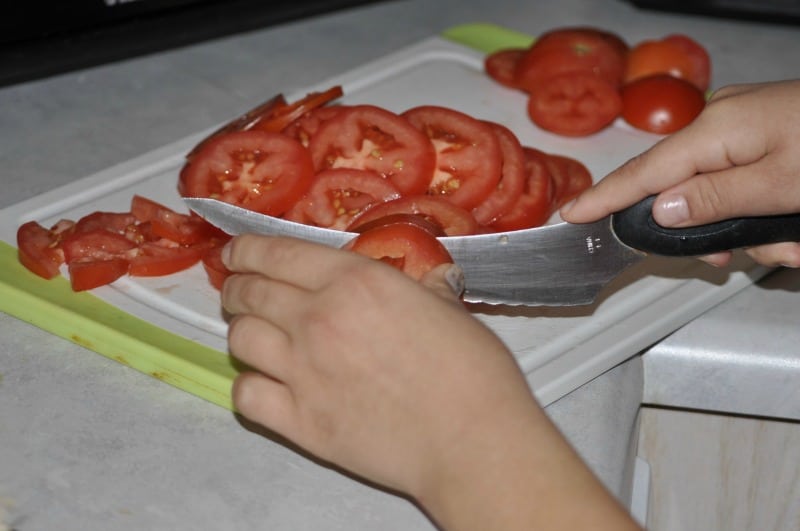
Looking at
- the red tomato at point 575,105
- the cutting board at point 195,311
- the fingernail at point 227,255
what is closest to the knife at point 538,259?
the cutting board at point 195,311

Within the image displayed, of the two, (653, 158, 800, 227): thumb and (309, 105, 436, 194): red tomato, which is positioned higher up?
(653, 158, 800, 227): thumb

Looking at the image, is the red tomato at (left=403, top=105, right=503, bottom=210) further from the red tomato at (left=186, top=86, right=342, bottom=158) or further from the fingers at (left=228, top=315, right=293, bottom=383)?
the fingers at (left=228, top=315, right=293, bottom=383)

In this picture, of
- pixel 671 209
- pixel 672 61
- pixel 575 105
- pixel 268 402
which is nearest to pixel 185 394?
pixel 268 402

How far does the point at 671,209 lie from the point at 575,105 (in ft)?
1.52

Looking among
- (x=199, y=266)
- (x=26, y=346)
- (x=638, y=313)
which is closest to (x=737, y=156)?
(x=638, y=313)

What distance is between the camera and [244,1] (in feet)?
5.56

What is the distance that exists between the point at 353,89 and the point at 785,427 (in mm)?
751

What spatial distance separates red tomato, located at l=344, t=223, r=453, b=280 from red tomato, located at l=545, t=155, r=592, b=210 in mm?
316

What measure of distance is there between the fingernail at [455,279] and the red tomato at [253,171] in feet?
1.03

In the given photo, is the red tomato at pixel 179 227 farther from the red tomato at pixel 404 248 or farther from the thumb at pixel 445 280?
the thumb at pixel 445 280

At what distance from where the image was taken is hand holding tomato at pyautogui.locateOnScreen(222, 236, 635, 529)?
814 mm

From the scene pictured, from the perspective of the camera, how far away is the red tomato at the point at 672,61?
1.60m

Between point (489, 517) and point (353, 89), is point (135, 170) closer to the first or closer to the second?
point (353, 89)

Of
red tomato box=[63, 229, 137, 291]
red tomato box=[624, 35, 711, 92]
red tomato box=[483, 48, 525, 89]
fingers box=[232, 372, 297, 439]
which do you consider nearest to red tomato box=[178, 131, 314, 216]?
red tomato box=[63, 229, 137, 291]
